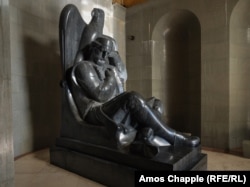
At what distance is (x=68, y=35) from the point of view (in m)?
2.72

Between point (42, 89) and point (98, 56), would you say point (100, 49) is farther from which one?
point (42, 89)

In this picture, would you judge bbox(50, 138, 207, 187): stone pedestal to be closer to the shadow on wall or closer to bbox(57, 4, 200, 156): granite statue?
bbox(57, 4, 200, 156): granite statue

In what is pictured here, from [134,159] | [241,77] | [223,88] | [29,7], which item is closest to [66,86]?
[134,159]

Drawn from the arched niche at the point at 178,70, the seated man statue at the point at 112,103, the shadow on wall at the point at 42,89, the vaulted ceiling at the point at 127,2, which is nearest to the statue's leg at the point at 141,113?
the seated man statue at the point at 112,103

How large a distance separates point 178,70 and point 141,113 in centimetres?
276

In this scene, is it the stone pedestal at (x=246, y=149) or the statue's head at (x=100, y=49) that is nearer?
the statue's head at (x=100, y=49)

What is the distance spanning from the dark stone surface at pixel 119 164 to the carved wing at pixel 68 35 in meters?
1.05

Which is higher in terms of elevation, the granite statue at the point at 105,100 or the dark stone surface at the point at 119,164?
the granite statue at the point at 105,100

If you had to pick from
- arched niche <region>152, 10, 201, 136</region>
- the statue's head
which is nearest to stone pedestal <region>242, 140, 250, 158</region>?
arched niche <region>152, 10, 201, 136</region>

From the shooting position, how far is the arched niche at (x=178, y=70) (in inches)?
172

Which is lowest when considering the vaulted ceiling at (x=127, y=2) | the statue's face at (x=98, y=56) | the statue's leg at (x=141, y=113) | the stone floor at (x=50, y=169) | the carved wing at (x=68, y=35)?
the stone floor at (x=50, y=169)

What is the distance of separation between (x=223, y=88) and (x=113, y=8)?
2.69 m

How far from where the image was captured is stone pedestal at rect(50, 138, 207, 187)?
6.16ft

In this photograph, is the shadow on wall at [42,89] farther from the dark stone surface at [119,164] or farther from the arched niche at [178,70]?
the arched niche at [178,70]
